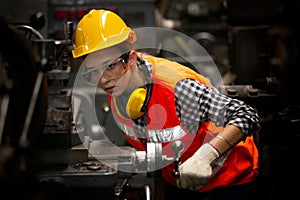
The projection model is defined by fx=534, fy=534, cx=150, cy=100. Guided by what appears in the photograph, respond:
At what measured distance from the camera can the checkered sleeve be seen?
6.92 ft

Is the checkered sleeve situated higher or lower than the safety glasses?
lower

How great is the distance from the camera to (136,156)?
208cm

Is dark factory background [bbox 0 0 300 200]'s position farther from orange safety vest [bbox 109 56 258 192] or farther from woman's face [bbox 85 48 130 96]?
orange safety vest [bbox 109 56 258 192]

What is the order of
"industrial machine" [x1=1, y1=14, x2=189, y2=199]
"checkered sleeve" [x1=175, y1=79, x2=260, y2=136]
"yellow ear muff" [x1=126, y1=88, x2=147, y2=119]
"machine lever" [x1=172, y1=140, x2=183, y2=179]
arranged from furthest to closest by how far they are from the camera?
1. "yellow ear muff" [x1=126, y1=88, x2=147, y2=119]
2. "checkered sleeve" [x1=175, y1=79, x2=260, y2=136]
3. "machine lever" [x1=172, y1=140, x2=183, y2=179]
4. "industrial machine" [x1=1, y1=14, x2=189, y2=199]

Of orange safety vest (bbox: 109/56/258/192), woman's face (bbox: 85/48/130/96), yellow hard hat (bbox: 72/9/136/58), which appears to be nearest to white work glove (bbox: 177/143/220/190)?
orange safety vest (bbox: 109/56/258/192)

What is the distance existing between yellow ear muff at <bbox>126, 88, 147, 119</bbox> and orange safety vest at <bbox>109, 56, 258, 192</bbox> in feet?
0.14

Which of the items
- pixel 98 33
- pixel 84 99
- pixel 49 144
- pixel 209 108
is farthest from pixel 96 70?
pixel 84 99

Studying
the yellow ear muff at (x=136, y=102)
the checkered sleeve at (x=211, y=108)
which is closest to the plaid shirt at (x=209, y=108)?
the checkered sleeve at (x=211, y=108)

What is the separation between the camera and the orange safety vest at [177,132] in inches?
88.7

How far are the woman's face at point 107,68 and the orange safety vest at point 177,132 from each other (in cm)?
15

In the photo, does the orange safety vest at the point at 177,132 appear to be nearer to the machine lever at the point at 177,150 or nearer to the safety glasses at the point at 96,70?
the safety glasses at the point at 96,70

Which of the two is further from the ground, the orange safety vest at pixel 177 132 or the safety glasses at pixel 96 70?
the safety glasses at pixel 96 70

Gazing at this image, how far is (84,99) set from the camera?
10.5 feet

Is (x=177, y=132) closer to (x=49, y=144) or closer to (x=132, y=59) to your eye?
(x=132, y=59)
